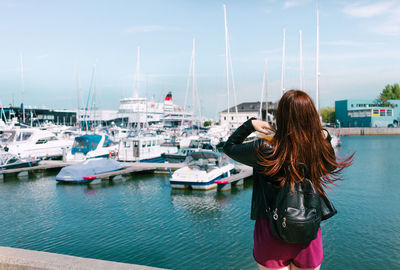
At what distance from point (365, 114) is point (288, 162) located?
126974 mm

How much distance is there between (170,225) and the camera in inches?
562

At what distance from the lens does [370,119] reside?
114250 mm

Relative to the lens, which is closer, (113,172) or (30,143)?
(113,172)

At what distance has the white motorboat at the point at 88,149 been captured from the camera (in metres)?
32.5

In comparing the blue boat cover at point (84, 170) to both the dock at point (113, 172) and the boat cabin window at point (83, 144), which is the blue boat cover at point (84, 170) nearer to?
the dock at point (113, 172)

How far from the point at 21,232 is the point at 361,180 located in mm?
22335

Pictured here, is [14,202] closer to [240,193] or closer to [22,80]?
[240,193]

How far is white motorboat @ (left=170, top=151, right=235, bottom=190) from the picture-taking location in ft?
67.0

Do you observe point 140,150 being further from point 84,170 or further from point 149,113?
point 149,113

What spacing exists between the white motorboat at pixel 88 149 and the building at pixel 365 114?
4041 inches

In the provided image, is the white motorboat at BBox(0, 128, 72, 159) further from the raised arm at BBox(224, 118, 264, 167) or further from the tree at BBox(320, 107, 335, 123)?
the tree at BBox(320, 107, 335, 123)

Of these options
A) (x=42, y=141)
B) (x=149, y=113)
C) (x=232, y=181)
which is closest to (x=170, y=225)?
(x=232, y=181)

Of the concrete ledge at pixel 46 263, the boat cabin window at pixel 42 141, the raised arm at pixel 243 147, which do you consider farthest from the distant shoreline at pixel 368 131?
the raised arm at pixel 243 147

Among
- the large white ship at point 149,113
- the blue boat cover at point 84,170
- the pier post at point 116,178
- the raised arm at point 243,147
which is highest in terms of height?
the large white ship at point 149,113
